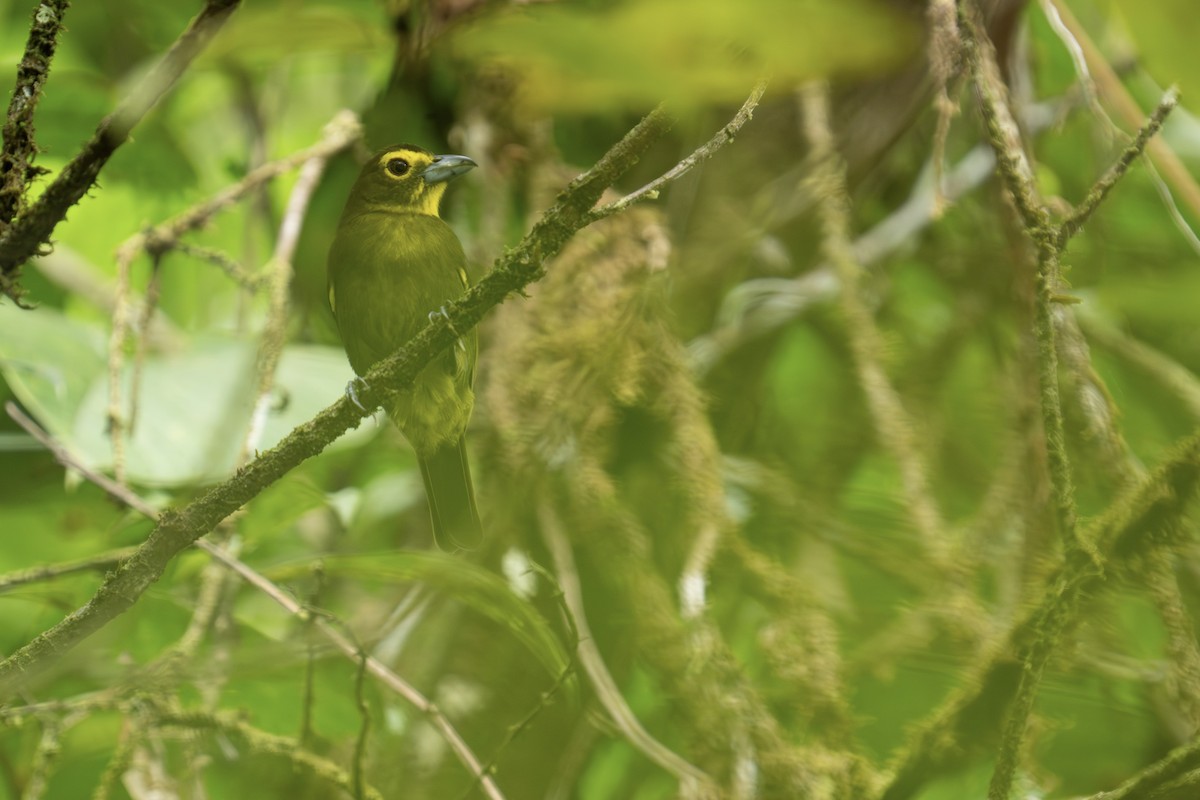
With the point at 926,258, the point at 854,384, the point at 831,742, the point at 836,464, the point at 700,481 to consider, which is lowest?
the point at 831,742

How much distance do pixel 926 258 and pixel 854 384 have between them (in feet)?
1.38

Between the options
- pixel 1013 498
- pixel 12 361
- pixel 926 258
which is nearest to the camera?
pixel 12 361

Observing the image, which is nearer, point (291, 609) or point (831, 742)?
point (291, 609)

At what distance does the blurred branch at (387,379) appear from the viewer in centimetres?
108

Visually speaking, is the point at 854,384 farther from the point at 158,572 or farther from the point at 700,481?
the point at 158,572

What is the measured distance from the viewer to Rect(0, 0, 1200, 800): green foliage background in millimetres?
1871

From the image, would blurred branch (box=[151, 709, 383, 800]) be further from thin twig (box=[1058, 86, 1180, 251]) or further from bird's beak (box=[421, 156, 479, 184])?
thin twig (box=[1058, 86, 1180, 251])

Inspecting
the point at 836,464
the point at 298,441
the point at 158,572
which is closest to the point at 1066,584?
the point at 298,441

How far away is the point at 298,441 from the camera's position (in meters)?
1.12

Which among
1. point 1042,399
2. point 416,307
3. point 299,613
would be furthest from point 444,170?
point 1042,399

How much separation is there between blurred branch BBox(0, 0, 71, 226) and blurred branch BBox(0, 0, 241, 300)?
0.08ft

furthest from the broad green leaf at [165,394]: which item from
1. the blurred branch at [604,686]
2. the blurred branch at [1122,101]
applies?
the blurred branch at [1122,101]

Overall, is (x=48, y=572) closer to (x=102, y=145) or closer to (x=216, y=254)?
(x=216, y=254)

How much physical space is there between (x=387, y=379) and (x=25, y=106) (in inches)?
16.7
